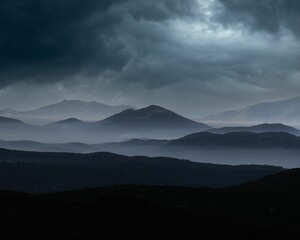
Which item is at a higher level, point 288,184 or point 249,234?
point 288,184

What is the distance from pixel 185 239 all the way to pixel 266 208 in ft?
73.1

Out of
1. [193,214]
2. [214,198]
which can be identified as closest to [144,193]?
[214,198]

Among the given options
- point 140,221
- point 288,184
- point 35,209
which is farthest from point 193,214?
point 288,184

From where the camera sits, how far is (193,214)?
159 feet

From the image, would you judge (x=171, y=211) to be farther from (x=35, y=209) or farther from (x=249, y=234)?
(x=35, y=209)

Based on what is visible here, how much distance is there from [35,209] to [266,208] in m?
30.4

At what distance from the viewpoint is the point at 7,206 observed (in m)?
44.6

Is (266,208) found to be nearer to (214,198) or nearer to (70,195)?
(214,198)

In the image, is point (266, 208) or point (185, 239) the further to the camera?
point (266, 208)

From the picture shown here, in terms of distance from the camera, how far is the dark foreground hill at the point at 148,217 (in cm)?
3878

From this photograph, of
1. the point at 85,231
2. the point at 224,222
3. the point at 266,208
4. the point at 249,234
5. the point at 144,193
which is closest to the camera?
the point at 85,231

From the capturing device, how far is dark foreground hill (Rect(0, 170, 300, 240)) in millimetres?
38781

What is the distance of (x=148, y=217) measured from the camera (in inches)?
1789

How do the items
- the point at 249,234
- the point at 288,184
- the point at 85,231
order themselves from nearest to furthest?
the point at 85,231 → the point at 249,234 → the point at 288,184
